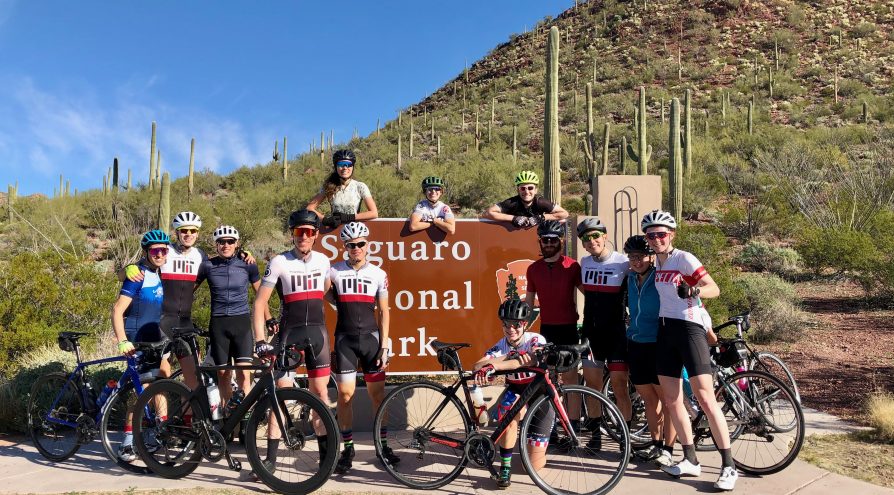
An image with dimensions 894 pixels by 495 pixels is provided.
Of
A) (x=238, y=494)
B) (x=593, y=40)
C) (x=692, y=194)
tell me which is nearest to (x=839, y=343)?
(x=238, y=494)

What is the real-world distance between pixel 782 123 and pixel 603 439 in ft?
117

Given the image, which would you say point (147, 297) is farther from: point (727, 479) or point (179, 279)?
point (727, 479)

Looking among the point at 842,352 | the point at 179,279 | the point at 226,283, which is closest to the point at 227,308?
the point at 226,283

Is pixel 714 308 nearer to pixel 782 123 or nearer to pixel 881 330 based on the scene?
pixel 881 330

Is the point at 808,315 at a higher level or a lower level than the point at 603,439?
higher

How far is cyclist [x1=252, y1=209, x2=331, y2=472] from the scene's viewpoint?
16.6 ft

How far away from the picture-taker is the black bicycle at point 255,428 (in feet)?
15.2

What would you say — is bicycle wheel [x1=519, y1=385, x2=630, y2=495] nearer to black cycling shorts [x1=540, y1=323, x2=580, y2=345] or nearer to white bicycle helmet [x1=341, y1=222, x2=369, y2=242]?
black cycling shorts [x1=540, y1=323, x2=580, y2=345]

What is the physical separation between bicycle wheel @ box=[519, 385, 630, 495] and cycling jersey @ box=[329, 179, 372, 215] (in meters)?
2.75

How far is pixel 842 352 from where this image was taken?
386 inches

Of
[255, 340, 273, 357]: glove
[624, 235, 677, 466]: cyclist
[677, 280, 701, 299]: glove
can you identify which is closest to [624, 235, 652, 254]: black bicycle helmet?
[624, 235, 677, 466]: cyclist

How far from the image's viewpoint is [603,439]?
5.76 metres

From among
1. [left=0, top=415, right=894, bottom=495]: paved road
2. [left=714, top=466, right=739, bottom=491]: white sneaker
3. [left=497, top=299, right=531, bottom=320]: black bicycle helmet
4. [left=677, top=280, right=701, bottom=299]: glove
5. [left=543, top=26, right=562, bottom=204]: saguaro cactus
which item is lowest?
[left=0, top=415, right=894, bottom=495]: paved road

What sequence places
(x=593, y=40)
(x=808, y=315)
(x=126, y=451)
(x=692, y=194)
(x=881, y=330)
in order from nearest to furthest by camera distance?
1. (x=126, y=451)
2. (x=881, y=330)
3. (x=808, y=315)
4. (x=692, y=194)
5. (x=593, y=40)
